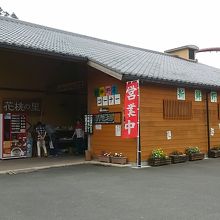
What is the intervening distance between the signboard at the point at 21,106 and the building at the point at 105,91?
3.4 inches

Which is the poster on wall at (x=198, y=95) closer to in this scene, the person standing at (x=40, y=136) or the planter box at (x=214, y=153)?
the planter box at (x=214, y=153)

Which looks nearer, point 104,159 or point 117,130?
point 117,130

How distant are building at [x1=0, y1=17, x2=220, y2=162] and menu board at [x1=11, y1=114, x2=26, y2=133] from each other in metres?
0.37

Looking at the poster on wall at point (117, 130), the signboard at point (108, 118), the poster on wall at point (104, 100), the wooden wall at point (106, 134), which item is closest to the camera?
the wooden wall at point (106, 134)

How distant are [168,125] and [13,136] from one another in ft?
20.4

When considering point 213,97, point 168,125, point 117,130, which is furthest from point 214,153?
point 117,130

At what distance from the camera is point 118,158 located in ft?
41.0

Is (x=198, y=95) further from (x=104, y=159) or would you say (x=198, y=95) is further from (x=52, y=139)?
(x=52, y=139)

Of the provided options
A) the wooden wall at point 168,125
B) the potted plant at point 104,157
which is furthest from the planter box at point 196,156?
the potted plant at point 104,157

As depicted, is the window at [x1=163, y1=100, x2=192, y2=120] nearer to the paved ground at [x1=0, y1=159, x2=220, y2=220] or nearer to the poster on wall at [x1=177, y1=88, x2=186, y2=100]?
the poster on wall at [x1=177, y1=88, x2=186, y2=100]

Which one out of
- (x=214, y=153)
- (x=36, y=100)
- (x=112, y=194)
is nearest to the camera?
(x=112, y=194)

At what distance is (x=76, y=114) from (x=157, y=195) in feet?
35.4

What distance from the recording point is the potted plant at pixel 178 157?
42.8 ft

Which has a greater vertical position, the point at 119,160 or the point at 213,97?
the point at 213,97
